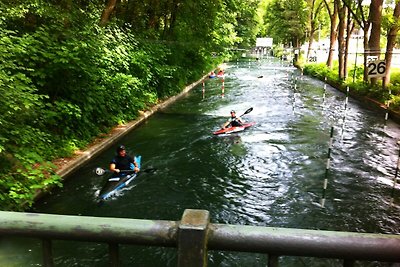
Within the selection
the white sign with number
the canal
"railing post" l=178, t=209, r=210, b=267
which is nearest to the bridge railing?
"railing post" l=178, t=209, r=210, b=267

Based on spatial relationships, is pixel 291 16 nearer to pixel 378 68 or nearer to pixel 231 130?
pixel 378 68

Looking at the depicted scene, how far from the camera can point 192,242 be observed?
1.93 m

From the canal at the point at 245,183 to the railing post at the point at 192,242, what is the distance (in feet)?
9.42

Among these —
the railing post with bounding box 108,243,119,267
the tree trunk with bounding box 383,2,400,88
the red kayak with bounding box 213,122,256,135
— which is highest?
the tree trunk with bounding box 383,2,400,88

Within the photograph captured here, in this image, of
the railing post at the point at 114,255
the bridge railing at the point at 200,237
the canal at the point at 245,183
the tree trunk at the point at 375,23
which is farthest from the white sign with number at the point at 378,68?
the railing post at the point at 114,255

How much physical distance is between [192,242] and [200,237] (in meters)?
0.05

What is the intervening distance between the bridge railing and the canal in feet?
7.63

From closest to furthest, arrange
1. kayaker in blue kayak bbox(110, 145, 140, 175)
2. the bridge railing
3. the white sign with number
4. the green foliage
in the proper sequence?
the bridge railing
kayaker in blue kayak bbox(110, 145, 140, 175)
the white sign with number
the green foliage

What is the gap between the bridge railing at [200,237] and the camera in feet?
6.06

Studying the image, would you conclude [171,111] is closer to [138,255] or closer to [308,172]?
[308,172]

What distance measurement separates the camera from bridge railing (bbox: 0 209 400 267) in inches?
72.7

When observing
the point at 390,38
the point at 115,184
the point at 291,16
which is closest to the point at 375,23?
the point at 390,38

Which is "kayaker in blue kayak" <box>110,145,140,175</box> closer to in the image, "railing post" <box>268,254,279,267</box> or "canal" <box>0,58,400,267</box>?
"canal" <box>0,58,400,267</box>

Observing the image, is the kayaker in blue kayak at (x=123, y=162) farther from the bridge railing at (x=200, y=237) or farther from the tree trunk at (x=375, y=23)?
the tree trunk at (x=375, y=23)
